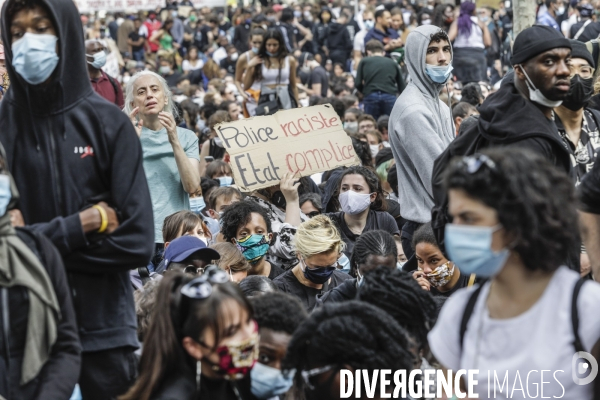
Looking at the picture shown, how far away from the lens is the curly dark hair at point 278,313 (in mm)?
4039

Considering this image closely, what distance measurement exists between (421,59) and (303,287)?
5.73 ft

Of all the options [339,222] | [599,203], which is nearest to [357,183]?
[339,222]

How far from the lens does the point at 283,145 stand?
796 centimetres

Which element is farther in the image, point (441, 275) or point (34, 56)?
point (441, 275)

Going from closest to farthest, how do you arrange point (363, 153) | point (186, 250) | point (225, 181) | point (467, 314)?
point (467, 314) → point (186, 250) → point (225, 181) → point (363, 153)

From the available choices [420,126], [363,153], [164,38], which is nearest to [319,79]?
[164,38]

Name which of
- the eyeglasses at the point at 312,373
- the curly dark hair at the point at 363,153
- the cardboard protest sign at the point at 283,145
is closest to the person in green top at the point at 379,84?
the curly dark hair at the point at 363,153

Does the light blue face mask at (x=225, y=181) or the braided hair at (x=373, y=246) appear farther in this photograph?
the light blue face mask at (x=225, y=181)

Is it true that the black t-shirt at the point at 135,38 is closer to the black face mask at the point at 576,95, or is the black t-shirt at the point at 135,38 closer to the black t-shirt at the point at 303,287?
the black t-shirt at the point at 303,287

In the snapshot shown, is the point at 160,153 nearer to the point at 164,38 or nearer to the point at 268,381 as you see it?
the point at 268,381

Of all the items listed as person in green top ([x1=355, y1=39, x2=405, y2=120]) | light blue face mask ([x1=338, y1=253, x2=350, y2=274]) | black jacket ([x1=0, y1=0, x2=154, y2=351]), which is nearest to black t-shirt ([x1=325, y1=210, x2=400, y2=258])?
light blue face mask ([x1=338, y1=253, x2=350, y2=274])

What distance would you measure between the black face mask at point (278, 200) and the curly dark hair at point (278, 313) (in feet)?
13.3

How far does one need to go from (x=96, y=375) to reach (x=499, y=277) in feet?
5.43

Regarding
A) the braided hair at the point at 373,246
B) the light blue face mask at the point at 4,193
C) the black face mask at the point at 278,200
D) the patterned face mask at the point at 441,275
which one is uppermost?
the light blue face mask at the point at 4,193
